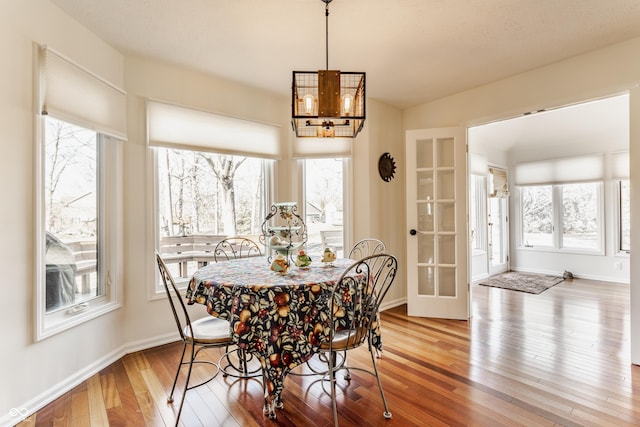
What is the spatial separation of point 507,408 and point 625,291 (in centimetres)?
403

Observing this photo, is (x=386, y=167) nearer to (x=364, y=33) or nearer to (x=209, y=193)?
(x=364, y=33)

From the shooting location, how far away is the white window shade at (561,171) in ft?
17.1

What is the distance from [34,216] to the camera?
1.94 meters

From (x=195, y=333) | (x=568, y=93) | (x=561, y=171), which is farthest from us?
(x=561, y=171)

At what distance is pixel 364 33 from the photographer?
2.37 m

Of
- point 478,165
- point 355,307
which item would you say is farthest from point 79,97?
point 478,165

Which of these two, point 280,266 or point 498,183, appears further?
point 498,183

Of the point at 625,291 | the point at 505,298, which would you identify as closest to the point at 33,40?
the point at 505,298

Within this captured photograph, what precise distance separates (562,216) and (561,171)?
0.80m

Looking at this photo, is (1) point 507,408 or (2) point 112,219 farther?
(2) point 112,219

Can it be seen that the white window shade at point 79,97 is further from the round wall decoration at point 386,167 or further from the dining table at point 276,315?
the round wall decoration at point 386,167

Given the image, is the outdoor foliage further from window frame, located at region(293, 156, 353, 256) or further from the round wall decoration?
the round wall decoration

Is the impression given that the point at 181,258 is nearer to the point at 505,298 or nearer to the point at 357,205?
the point at 357,205

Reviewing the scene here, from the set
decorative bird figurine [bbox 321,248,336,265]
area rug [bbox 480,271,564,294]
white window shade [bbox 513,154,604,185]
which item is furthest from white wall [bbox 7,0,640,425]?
white window shade [bbox 513,154,604,185]
